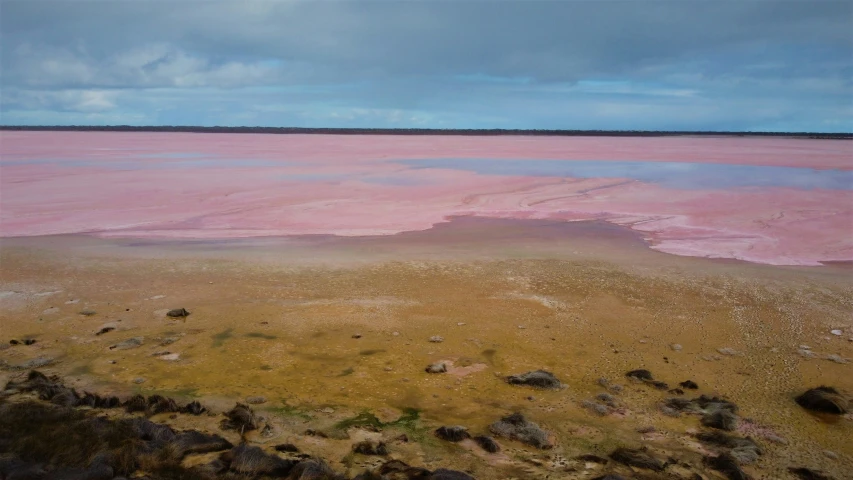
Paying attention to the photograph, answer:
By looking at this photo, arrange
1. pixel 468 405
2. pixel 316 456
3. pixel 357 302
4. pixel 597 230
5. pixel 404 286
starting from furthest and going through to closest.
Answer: pixel 597 230
pixel 404 286
pixel 357 302
pixel 468 405
pixel 316 456

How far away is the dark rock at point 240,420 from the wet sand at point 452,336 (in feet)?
0.44

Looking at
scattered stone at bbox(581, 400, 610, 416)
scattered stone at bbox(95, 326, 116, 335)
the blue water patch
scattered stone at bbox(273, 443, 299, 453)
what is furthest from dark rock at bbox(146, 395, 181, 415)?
the blue water patch

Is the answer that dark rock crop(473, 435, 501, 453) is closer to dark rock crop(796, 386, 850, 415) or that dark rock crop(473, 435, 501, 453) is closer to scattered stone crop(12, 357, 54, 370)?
dark rock crop(796, 386, 850, 415)

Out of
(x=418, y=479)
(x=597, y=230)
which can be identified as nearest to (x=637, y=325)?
(x=418, y=479)

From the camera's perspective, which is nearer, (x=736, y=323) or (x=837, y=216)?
(x=736, y=323)

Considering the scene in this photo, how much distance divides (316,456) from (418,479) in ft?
2.50

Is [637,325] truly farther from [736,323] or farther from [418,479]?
[418,479]

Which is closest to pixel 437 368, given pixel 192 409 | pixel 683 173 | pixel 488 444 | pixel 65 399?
pixel 488 444

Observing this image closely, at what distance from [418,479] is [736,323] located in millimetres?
4823

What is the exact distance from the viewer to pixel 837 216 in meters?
14.4

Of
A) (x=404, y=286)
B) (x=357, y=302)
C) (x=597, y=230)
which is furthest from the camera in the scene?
(x=597, y=230)

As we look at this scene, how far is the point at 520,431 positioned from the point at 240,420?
208 cm

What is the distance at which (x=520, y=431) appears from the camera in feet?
15.0

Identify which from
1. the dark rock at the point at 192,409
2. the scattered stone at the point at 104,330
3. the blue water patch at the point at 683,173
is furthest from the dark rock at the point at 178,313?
the blue water patch at the point at 683,173
